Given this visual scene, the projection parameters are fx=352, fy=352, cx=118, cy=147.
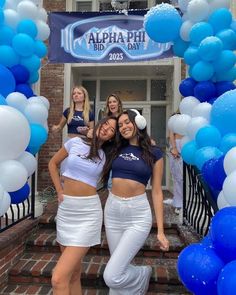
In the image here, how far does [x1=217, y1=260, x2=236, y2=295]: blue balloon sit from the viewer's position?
1505 millimetres

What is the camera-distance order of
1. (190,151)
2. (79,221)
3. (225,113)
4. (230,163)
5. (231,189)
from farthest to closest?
(190,151) → (79,221) → (225,113) → (230,163) → (231,189)

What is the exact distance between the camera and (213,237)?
69.9 inches

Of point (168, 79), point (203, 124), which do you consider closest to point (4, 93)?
point (203, 124)

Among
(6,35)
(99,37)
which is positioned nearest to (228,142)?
(6,35)

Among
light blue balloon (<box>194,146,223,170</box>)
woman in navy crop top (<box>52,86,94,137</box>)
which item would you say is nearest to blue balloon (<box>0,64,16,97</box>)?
woman in navy crop top (<box>52,86,94,137</box>)

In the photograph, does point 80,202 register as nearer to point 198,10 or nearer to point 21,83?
point 21,83

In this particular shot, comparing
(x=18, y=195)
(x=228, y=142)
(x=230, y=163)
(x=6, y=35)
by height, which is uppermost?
(x=6, y=35)

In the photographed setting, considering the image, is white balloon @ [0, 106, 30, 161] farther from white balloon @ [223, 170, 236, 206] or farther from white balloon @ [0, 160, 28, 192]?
white balloon @ [223, 170, 236, 206]

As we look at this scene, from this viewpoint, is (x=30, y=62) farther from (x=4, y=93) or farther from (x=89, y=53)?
(x=89, y=53)

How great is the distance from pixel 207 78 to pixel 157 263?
6.46 feet

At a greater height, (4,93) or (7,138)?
(4,93)

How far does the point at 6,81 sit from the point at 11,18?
0.72 meters

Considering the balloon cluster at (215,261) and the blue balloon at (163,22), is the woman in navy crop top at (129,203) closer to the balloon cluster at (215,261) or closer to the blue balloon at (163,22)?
the balloon cluster at (215,261)

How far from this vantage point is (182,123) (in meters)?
3.30
